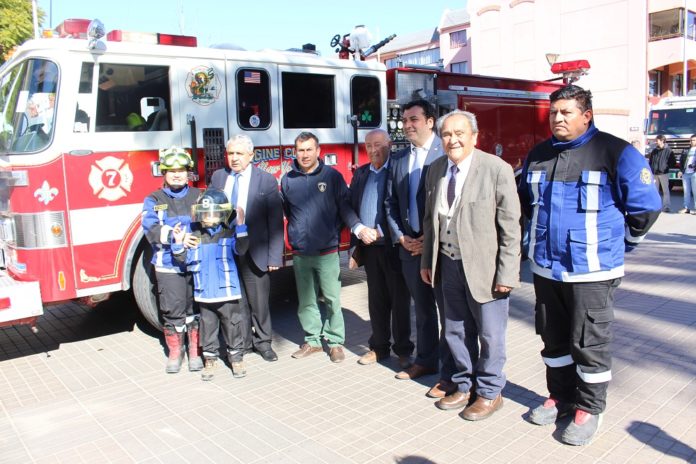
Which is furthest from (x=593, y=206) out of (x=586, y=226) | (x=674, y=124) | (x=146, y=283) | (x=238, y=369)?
(x=674, y=124)

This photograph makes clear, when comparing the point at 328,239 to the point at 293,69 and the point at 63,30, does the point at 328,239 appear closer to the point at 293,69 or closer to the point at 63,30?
the point at 293,69

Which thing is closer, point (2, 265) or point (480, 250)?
point (480, 250)

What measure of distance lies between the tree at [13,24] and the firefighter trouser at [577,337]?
620 inches

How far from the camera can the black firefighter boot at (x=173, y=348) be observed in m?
5.00

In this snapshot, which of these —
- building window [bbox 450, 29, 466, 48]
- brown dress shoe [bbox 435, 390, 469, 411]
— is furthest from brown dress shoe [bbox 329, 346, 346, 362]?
building window [bbox 450, 29, 466, 48]

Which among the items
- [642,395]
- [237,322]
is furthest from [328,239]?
[642,395]

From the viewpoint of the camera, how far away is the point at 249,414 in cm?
419

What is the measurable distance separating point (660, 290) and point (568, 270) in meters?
4.21

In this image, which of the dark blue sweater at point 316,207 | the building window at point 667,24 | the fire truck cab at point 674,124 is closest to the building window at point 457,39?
the building window at point 667,24

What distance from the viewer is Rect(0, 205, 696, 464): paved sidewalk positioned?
362cm

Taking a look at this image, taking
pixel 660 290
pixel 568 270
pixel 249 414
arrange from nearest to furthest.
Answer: pixel 568 270 < pixel 249 414 < pixel 660 290

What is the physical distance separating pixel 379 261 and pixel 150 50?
106 inches

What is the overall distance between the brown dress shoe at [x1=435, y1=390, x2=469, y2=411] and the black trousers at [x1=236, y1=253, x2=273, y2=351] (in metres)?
1.74

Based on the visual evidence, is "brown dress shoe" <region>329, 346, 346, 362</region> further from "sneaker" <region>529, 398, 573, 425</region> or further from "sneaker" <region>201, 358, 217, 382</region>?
"sneaker" <region>529, 398, 573, 425</region>
